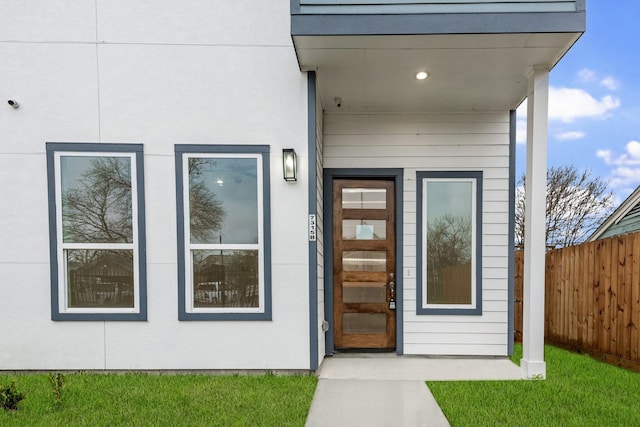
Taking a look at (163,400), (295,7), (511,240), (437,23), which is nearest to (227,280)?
(163,400)

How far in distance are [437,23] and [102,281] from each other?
3833 millimetres

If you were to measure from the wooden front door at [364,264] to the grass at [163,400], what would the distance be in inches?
42.8

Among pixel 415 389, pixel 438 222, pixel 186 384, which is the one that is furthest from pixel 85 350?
pixel 438 222

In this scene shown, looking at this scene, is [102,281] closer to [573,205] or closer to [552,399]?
[552,399]

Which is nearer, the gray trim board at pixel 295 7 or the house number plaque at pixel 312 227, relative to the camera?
the gray trim board at pixel 295 7

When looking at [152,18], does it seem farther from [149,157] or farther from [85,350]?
[85,350]

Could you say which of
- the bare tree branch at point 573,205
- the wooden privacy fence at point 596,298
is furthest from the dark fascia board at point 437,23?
the bare tree branch at point 573,205

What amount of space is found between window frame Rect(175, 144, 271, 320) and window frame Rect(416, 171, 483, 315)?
1821mm

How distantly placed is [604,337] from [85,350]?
5.44 metres

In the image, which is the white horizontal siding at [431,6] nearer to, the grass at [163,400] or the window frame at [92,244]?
the window frame at [92,244]

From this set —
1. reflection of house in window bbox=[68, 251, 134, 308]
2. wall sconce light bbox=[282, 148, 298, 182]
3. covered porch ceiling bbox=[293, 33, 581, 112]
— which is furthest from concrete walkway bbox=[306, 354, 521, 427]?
covered porch ceiling bbox=[293, 33, 581, 112]

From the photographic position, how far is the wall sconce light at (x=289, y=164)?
3.52 meters

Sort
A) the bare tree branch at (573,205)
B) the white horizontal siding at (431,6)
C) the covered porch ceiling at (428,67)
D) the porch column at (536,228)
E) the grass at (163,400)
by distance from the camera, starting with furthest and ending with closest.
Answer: the bare tree branch at (573,205) → the porch column at (536,228) → the covered porch ceiling at (428,67) → the white horizontal siding at (431,6) → the grass at (163,400)

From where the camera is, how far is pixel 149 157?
3.65m
